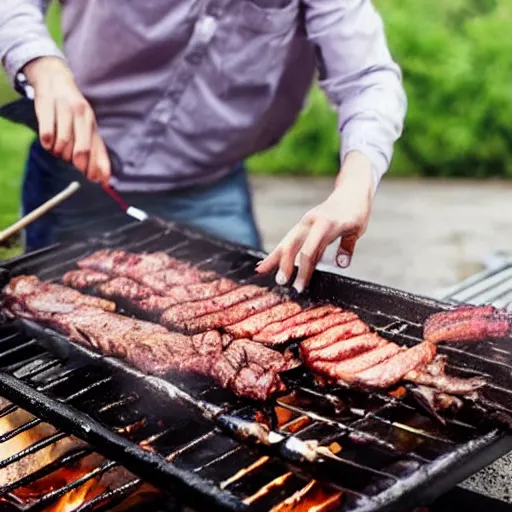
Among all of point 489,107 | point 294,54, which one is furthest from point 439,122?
point 294,54

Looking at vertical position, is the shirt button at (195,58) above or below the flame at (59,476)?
above

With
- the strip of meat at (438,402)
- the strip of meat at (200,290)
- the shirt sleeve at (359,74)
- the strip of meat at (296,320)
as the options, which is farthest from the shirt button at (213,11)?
the strip of meat at (438,402)

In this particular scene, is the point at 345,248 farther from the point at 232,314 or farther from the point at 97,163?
the point at 97,163

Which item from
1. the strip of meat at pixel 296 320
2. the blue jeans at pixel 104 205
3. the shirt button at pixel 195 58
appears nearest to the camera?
the strip of meat at pixel 296 320

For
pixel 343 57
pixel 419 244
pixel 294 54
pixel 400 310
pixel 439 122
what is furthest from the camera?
pixel 439 122

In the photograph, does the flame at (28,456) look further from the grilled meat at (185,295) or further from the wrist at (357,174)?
the wrist at (357,174)

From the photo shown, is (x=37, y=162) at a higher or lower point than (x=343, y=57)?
lower

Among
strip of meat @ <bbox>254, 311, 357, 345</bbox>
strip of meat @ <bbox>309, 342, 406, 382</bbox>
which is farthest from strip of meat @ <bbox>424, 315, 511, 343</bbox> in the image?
strip of meat @ <bbox>254, 311, 357, 345</bbox>

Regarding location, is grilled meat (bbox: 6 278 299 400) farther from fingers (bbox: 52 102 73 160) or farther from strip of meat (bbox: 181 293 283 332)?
fingers (bbox: 52 102 73 160)

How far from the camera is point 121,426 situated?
7.89ft

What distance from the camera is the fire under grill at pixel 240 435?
6.77 feet

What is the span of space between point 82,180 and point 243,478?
211 centimetres

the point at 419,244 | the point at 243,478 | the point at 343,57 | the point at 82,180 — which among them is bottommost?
the point at 419,244

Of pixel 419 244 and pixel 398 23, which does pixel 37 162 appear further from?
pixel 398 23
